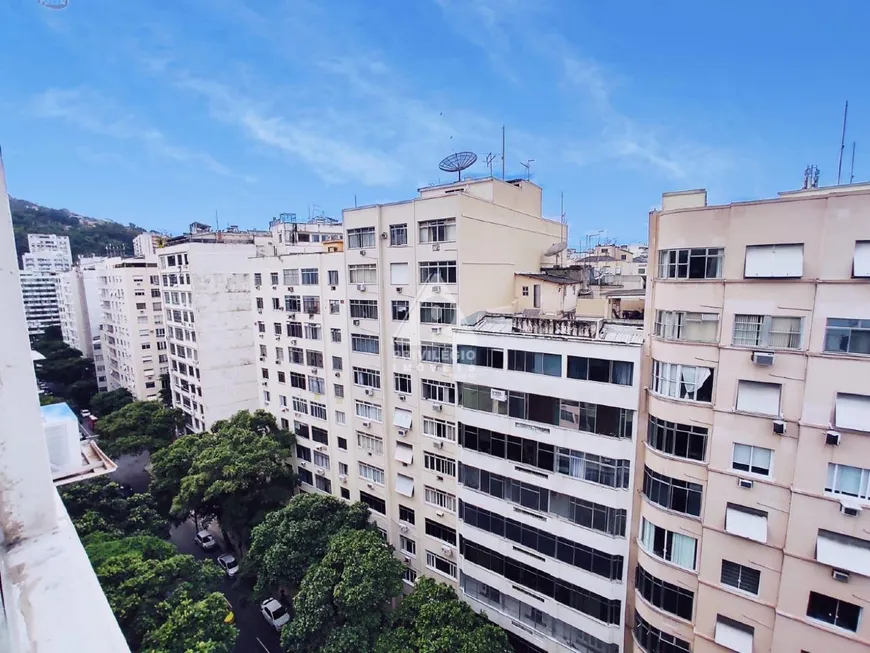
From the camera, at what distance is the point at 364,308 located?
21.6 meters

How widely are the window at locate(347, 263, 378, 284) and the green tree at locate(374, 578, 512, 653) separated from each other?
13.0m

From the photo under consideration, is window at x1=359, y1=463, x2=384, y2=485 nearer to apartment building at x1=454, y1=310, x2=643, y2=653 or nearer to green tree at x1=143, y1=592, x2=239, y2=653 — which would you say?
apartment building at x1=454, y1=310, x2=643, y2=653

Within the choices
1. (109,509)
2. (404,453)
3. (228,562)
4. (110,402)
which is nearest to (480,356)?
(404,453)

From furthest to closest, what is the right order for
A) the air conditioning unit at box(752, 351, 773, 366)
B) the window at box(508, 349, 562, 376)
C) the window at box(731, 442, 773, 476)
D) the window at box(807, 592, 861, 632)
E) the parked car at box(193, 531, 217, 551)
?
the parked car at box(193, 531, 217, 551) → the window at box(508, 349, 562, 376) → the window at box(731, 442, 773, 476) → the air conditioning unit at box(752, 351, 773, 366) → the window at box(807, 592, 861, 632)

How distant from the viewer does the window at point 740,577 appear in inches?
466

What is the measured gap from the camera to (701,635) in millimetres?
12633

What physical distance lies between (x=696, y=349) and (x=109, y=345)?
191 feet

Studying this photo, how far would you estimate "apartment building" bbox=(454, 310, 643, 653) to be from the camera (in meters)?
14.1

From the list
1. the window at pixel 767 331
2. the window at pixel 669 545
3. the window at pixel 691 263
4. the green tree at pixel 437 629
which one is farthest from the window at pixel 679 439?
the green tree at pixel 437 629

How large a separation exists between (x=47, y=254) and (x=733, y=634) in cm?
11636

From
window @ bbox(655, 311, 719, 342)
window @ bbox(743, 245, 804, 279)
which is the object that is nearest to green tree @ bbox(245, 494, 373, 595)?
window @ bbox(655, 311, 719, 342)

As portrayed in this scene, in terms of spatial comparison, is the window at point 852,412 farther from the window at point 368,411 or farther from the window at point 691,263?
the window at point 368,411

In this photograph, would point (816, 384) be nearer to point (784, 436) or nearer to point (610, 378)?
point (784, 436)

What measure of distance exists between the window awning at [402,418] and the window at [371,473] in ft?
10.8
